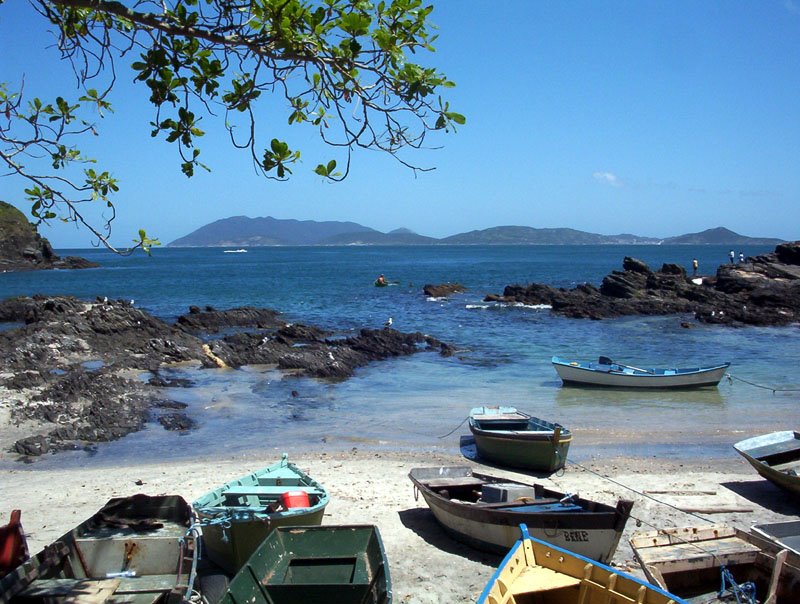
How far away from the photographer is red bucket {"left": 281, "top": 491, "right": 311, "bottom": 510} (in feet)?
30.3

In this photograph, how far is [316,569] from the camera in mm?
7715

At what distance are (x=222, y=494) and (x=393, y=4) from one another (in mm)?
7143

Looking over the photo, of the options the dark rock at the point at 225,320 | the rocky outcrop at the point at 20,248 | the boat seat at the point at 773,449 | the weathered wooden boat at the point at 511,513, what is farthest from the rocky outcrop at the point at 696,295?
the rocky outcrop at the point at 20,248

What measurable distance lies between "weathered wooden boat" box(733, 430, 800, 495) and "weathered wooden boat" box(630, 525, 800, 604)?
4010 mm

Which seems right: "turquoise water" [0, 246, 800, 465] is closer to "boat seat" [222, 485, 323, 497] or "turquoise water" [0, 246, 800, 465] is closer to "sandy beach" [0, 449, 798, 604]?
"sandy beach" [0, 449, 798, 604]

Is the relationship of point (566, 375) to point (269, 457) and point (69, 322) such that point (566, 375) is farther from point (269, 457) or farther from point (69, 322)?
point (69, 322)

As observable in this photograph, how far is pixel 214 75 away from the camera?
238 inches

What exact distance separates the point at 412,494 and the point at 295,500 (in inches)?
134

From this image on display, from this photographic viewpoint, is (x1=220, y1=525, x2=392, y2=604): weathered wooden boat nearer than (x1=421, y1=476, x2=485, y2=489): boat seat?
Yes

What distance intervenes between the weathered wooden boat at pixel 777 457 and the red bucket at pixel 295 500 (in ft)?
24.9

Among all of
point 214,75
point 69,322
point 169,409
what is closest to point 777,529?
point 214,75

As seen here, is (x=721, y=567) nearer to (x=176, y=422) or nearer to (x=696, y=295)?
(x=176, y=422)

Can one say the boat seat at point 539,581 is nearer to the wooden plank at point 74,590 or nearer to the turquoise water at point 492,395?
the wooden plank at point 74,590

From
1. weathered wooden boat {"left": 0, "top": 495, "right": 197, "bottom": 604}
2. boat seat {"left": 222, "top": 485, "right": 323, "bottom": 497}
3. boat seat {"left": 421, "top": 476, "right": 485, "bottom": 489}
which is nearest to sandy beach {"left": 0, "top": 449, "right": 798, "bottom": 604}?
boat seat {"left": 421, "top": 476, "right": 485, "bottom": 489}
